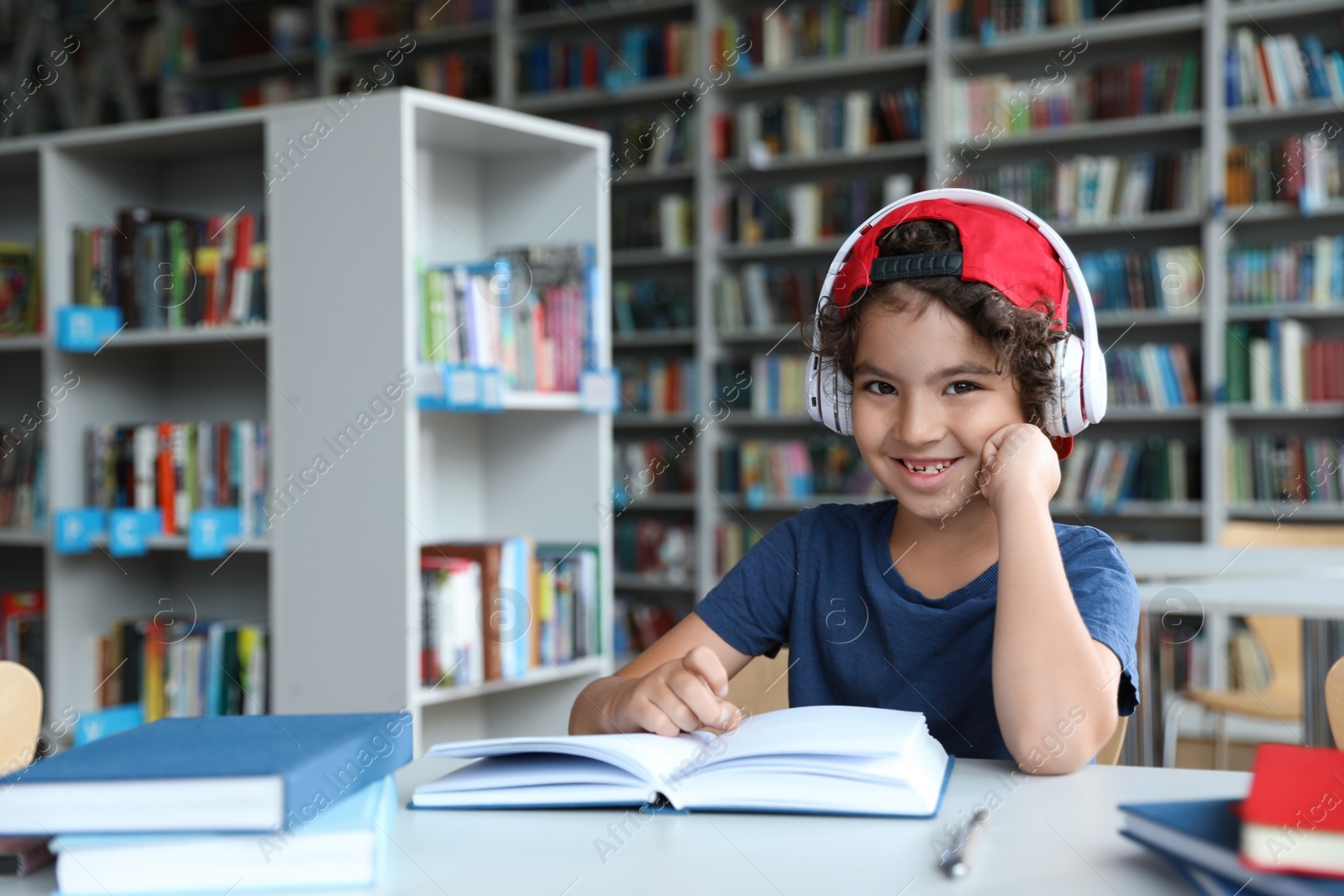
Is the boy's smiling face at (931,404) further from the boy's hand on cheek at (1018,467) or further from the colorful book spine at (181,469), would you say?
the colorful book spine at (181,469)

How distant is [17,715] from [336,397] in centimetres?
140

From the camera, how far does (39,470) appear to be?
3.08 metres

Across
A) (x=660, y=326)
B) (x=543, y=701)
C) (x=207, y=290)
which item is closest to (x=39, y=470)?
(x=207, y=290)

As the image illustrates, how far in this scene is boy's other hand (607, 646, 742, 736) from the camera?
949mm

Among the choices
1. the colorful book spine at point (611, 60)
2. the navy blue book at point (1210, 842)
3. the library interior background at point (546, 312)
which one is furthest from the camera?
the colorful book spine at point (611, 60)

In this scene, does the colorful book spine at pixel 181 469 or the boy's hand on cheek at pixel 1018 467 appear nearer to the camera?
the boy's hand on cheek at pixel 1018 467

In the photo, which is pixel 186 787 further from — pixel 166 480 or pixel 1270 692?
pixel 1270 692

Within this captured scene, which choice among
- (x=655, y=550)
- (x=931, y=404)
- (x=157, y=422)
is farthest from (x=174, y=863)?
(x=655, y=550)

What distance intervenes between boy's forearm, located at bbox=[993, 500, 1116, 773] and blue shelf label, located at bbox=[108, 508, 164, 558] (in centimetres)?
231

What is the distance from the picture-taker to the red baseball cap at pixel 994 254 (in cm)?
115

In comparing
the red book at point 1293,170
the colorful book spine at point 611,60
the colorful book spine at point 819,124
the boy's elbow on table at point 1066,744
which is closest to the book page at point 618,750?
the boy's elbow on table at point 1066,744

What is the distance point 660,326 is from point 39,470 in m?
2.55

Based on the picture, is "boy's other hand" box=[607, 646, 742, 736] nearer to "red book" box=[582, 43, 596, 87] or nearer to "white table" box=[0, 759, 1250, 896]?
"white table" box=[0, 759, 1250, 896]

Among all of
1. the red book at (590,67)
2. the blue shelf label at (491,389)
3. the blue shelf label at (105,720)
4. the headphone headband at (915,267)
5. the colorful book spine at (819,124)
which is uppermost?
the red book at (590,67)
